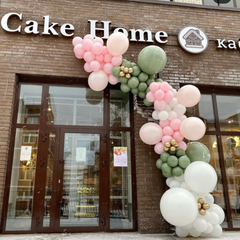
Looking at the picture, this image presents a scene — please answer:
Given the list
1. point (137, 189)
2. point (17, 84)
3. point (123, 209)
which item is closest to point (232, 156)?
point (137, 189)

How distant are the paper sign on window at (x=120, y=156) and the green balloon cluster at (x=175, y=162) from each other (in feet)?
3.50

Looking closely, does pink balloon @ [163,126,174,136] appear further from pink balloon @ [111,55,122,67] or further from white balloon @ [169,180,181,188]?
pink balloon @ [111,55,122,67]

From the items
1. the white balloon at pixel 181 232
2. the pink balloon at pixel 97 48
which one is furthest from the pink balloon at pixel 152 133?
the pink balloon at pixel 97 48

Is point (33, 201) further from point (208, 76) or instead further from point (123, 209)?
point (208, 76)

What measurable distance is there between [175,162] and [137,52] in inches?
105

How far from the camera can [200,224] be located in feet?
13.6

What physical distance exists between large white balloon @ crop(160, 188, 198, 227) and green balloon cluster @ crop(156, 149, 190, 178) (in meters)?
0.44

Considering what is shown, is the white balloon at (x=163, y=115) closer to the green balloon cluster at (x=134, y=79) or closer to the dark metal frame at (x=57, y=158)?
the green balloon cluster at (x=134, y=79)

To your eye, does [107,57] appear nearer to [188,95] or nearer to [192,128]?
[188,95]

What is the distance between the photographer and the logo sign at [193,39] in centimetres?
602

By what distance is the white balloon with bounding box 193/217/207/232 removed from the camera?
416 cm

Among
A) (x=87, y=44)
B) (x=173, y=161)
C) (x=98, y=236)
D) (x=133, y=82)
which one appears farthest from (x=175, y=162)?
(x=87, y=44)

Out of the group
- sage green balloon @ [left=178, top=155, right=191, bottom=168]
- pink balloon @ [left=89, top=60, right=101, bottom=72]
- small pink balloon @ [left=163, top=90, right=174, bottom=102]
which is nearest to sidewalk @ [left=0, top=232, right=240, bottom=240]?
sage green balloon @ [left=178, top=155, right=191, bottom=168]

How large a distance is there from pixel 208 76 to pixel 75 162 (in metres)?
3.50
